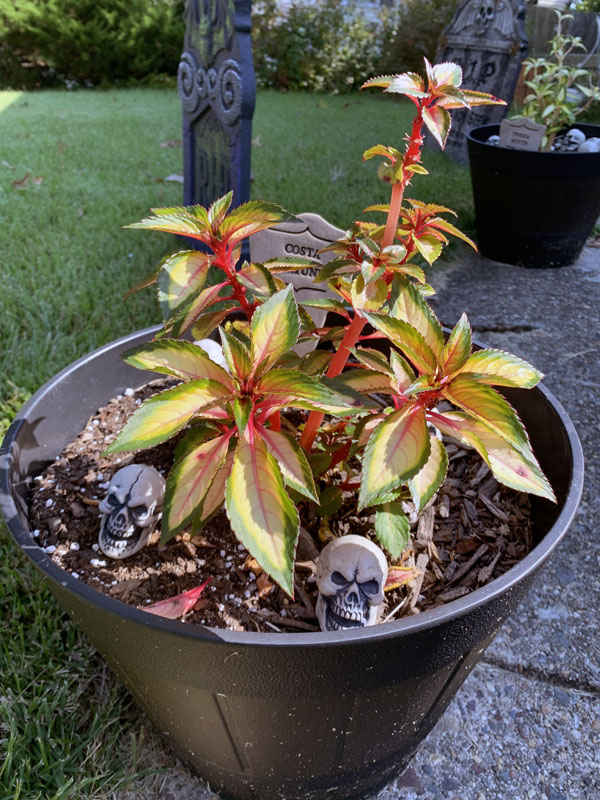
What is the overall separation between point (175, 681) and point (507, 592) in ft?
1.43

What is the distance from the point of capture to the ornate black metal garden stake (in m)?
2.19

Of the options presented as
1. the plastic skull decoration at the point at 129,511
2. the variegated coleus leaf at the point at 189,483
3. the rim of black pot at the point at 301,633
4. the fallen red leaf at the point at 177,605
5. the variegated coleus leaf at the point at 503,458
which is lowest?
the fallen red leaf at the point at 177,605

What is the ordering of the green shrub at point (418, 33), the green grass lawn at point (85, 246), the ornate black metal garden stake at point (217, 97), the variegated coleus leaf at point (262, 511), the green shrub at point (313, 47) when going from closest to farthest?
the variegated coleus leaf at point (262, 511), the green grass lawn at point (85, 246), the ornate black metal garden stake at point (217, 97), the green shrub at point (418, 33), the green shrub at point (313, 47)

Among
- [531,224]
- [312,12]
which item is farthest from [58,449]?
[312,12]

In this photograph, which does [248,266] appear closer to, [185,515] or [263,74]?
[185,515]

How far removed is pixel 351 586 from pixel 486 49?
170 inches

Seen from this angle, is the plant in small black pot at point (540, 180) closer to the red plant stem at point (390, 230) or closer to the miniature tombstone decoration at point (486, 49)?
the miniature tombstone decoration at point (486, 49)

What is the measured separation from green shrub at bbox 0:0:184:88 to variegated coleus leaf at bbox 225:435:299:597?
7.54 metres

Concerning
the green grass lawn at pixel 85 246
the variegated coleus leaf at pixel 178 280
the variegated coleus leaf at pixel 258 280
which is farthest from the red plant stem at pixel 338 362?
the green grass lawn at pixel 85 246

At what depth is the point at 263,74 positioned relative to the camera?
23.4 feet

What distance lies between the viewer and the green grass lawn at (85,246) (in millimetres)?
1106

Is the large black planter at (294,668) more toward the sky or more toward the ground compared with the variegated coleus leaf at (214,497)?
more toward the ground

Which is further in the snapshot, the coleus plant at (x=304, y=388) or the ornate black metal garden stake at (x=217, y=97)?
the ornate black metal garden stake at (x=217, y=97)

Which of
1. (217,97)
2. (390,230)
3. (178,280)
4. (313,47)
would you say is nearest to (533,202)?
(217,97)
